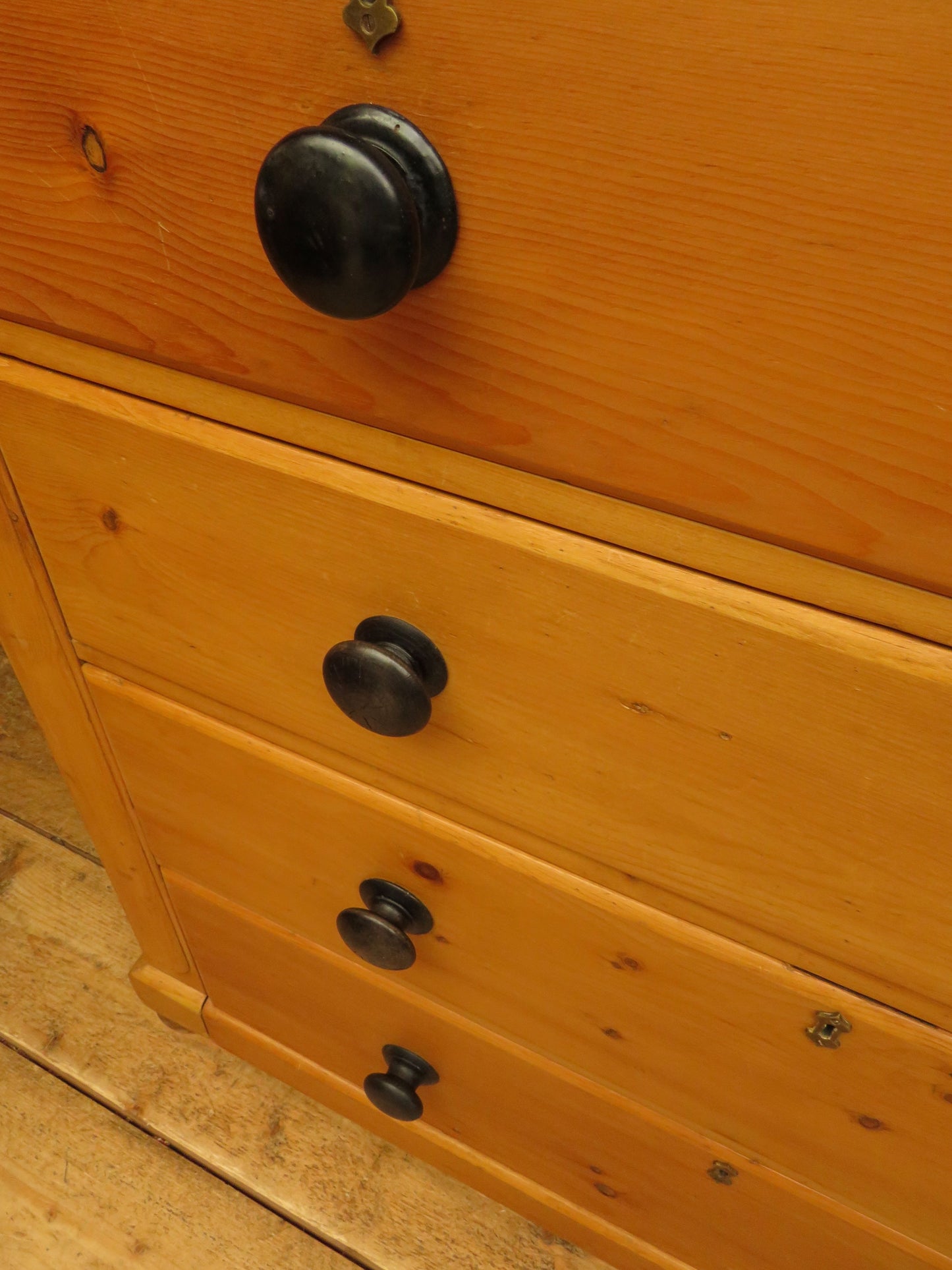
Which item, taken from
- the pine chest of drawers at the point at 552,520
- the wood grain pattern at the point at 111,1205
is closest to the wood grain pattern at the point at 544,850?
the pine chest of drawers at the point at 552,520

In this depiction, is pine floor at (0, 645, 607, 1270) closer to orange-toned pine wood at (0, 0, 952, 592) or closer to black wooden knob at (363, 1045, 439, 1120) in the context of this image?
black wooden knob at (363, 1045, 439, 1120)

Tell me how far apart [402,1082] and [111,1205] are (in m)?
0.35

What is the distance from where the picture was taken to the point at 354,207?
24 cm

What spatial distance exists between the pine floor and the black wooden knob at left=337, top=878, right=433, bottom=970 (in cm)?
43

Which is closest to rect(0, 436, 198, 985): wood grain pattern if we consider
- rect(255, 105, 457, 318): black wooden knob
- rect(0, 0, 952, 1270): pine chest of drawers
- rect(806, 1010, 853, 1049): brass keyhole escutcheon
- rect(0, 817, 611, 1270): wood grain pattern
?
rect(0, 0, 952, 1270): pine chest of drawers

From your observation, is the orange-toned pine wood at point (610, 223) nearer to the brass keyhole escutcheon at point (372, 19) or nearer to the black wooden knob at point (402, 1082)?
the brass keyhole escutcheon at point (372, 19)

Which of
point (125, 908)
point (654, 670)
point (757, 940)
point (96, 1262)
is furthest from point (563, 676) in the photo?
point (96, 1262)

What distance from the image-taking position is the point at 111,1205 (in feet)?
2.73

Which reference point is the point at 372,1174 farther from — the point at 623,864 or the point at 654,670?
the point at 654,670

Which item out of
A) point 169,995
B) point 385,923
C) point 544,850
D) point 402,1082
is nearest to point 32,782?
point 169,995

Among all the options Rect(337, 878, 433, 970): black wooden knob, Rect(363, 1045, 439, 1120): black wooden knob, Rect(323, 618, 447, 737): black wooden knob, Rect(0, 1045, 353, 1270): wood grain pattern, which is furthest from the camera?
Rect(0, 1045, 353, 1270): wood grain pattern

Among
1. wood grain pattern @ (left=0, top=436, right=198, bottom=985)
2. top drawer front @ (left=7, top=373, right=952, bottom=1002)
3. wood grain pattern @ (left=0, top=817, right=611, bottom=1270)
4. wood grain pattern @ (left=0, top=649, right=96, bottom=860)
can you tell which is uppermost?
wood grain pattern @ (left=0, top=649, right=96, bottom=860)

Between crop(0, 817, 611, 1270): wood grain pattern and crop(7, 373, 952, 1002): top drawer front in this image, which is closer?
crop(7, 373, 952, 1002): top drawer front

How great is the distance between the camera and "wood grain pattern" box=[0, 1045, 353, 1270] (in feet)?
2.64
